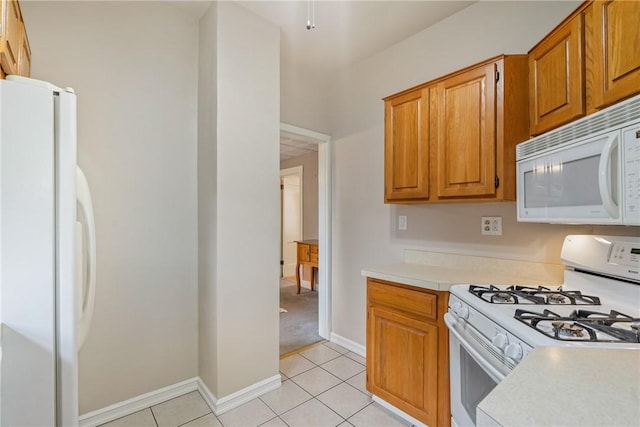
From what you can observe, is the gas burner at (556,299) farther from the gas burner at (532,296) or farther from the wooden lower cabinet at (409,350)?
the wooden lower cabinet at (409,350)

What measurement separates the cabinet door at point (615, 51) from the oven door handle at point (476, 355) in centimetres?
107

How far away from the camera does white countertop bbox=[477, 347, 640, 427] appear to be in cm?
46

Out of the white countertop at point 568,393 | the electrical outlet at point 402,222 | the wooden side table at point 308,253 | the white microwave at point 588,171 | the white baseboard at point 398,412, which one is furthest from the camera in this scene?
the wooden side table at point 308,253

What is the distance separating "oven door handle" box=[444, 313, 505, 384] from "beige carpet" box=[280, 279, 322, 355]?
185 cm

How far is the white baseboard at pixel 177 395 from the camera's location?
1792 millimetres

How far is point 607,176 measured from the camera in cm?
102

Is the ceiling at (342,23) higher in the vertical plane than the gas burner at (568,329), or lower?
higher

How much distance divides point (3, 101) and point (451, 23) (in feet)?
8.32

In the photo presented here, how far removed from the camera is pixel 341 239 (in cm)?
295

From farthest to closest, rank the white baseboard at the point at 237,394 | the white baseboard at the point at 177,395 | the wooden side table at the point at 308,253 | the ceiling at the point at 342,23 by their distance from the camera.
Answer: the wooden side table at the point at 308,253 < the ceiling at the point at 342,23 < the white baseboard at the point at 237,394 < the white baseboard at the point at 177,395

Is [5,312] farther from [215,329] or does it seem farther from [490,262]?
[490,262]

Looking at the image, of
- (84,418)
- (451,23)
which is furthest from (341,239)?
(84,418)

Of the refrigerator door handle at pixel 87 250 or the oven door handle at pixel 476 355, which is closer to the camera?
the oven door handle at pixel 476 355

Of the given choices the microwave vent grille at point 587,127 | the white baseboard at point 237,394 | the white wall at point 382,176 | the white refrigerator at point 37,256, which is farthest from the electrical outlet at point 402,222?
the white refrigerator at point 37,256
